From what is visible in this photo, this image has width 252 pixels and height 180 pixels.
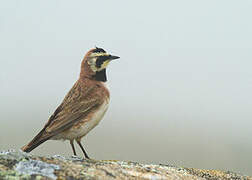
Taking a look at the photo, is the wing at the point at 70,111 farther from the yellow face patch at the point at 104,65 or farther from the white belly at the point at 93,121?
the yellow face patch at the point at 104,65

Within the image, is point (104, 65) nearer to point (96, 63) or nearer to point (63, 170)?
point (96, 63)

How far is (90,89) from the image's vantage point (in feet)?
25.1

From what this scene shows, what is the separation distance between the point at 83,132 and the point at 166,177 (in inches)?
91.5

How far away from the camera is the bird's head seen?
8.23m

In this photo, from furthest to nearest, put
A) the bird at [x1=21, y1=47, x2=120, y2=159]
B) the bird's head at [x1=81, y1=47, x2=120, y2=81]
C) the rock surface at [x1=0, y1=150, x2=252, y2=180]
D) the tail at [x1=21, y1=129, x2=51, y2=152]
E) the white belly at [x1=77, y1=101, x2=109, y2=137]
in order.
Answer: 1. the bird's head at [x1=81, y1=47, x2=120, y2=81]
2. the white belly at [x1=77, y1=101, x2=109, y2=137]
3. the bird at [x1=21, y1=47, x2=120, y2=159]
4. the tail at [x1=21, y1=129, x2=51, y2=152]
5. the rock surface at [x1=0, y1=150, x2=252, y2=180]

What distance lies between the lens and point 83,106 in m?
7.16

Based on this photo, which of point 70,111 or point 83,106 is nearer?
point 70,111

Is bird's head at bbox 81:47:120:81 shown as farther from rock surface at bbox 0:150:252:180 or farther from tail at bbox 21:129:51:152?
rock surface at bbox 0:150:252:180

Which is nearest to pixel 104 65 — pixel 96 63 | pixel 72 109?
pixel 96 63

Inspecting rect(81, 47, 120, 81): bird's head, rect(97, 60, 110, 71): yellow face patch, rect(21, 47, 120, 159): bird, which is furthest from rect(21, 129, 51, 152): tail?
rect(97, 60, 110, 71): yellow face patch

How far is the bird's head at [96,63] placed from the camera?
8.23 metres

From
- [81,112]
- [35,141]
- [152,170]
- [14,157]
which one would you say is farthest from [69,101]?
[14,157]

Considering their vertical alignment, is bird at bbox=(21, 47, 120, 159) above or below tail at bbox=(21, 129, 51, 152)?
above

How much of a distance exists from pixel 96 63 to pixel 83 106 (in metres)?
1.45
